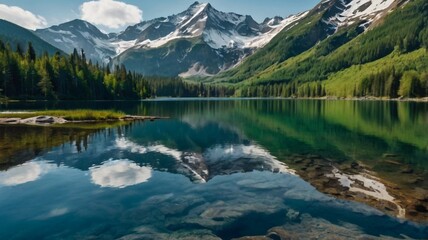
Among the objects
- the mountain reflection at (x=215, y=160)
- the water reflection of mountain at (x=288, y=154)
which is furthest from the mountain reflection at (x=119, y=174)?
the mountain reflection at (x=215, y=160)

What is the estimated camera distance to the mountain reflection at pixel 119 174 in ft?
92.6

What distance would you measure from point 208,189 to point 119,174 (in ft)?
30.2

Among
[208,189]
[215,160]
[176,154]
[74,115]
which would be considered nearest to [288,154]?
[215,160]

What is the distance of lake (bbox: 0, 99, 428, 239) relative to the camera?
62.4 feet

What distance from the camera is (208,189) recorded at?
27.0m

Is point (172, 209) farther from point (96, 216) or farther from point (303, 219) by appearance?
point (303, 219)

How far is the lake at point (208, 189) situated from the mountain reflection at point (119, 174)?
0.30ft

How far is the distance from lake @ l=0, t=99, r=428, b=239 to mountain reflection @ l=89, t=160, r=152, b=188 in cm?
9

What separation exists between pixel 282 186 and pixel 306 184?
7.25ft

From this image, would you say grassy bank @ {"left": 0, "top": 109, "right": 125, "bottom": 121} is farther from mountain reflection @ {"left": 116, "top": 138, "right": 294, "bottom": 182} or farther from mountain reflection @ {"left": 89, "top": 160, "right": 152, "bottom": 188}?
mountain reflection @ {"left": 89, "top": 160, "right": 152, "bottom": 188}

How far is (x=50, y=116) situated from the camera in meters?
73.2

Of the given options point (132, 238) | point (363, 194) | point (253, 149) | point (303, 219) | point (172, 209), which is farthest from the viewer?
point (253, 149)

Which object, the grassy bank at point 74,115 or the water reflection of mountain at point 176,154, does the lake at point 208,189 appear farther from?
the grassy bank at point 74,115

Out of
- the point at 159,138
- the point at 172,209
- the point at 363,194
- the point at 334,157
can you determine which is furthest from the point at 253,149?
the point at 172,209
